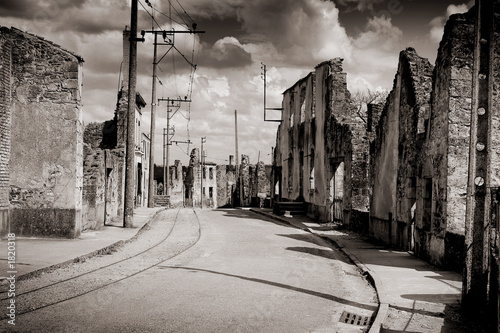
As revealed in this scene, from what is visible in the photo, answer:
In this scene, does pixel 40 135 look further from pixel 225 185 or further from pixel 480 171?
pixel 225 185

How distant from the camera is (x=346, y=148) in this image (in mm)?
20469

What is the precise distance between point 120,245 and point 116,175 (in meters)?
9.13

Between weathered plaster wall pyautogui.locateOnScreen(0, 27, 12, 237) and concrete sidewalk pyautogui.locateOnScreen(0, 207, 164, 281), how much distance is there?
88 centimetres

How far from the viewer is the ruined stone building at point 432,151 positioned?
10.7 m

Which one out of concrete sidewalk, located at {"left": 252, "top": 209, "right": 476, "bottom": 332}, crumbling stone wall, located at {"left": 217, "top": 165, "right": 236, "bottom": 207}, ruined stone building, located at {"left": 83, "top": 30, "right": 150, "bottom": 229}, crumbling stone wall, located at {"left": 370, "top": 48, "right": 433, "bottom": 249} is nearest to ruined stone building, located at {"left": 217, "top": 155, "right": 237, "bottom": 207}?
crumbling stone wall, located at {"left": 217, "top": 165, "right": 236, "bottom": 207}

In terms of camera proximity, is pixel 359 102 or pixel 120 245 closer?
pixel 120 245

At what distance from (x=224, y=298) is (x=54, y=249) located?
20.7ft

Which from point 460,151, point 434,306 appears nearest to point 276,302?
point 434,306

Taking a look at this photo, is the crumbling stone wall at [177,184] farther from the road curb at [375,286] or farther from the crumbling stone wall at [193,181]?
the road curb at [375,286]

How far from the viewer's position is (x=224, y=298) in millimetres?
7289

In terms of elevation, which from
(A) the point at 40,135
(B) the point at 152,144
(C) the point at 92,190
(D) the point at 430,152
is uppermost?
(B) the point at 152,144

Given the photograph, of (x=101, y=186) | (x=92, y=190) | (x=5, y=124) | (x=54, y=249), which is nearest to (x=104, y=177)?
(x=101, y=186)

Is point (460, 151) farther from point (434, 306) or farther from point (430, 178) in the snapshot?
point (434, 306)

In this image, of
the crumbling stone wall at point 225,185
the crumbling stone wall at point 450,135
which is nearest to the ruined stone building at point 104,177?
the crumbling stone wall at point 450,135
